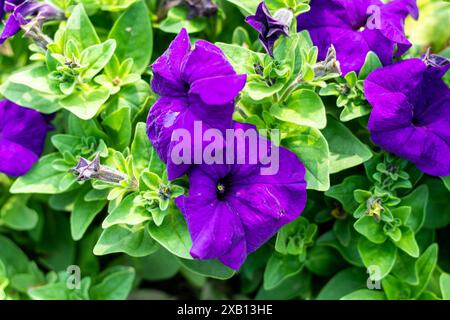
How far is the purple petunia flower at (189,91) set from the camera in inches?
57.0

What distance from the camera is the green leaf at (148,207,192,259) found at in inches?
64.0

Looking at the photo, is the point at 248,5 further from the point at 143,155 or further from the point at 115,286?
the point at 115,286

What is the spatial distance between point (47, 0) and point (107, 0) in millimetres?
217

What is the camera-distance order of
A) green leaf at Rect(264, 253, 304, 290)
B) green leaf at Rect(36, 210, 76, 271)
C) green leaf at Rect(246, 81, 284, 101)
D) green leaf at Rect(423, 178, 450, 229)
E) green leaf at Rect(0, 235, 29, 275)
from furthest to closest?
1. green leaf at Rect(36, 210, 76, 271)
2. green leaf at Rect(0, 235, 29, 275)
3. green leaf at Rect(423, 178, 450, 229)
4. green leaf at Rect(264, 253, 304, 290)
5. green leaf at Rect(246, 81, 284, 101)

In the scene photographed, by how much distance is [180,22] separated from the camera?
2.00m

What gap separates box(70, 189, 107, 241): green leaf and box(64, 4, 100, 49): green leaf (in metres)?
0.51

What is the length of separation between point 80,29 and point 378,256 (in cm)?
122

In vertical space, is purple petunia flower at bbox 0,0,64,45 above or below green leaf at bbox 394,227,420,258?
above

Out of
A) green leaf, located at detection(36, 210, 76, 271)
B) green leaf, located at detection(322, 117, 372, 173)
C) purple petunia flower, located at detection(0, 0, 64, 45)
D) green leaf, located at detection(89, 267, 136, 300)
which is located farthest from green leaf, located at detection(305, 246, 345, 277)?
purple petunia flower, located at detection(0, 0, 64, 45)

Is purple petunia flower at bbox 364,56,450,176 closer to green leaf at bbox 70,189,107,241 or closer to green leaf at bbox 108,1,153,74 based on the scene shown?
green leaf at bbox 108,1,153,74

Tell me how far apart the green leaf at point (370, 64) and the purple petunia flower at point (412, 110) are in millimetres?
54

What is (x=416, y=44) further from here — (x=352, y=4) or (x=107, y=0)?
(x=107, y=0)

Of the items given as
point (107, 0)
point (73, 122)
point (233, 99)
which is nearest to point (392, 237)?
point (233, 99)

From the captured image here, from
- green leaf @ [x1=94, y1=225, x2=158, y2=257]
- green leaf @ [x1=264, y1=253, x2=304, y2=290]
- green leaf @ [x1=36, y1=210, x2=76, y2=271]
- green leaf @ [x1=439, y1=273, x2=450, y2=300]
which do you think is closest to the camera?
green leaf @ [x1=94, y1=225, x2=158, y2=257]
